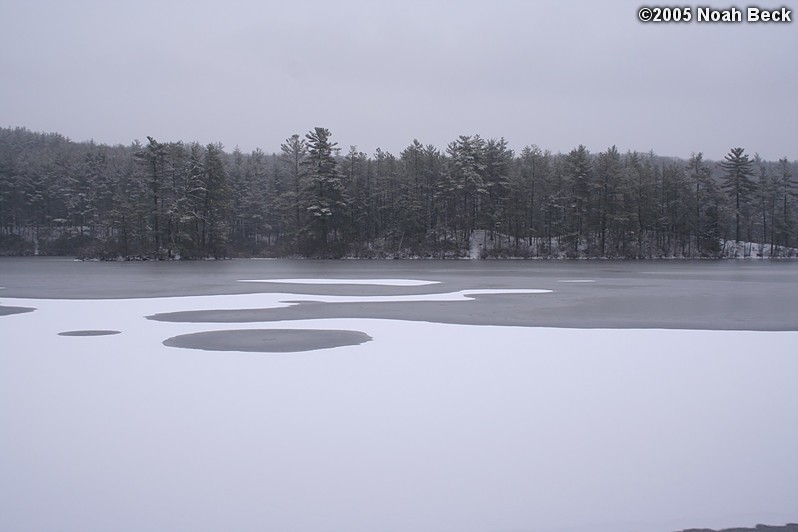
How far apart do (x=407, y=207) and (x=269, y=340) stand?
7137 cm

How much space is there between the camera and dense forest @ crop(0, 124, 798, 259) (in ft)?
254

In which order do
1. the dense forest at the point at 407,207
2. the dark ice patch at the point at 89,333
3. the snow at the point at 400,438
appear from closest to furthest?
the snow at the point at 400,438
the dark ice patch at the point at 89,333
the dense forest at the point at 407,207

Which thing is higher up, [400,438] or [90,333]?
[90,333]

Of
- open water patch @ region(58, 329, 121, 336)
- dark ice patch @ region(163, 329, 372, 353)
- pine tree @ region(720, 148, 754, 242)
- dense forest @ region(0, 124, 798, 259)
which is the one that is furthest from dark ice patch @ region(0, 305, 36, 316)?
pine tree @ region(720, 148, 754, 242)

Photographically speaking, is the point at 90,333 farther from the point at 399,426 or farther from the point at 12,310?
the point at 399,426

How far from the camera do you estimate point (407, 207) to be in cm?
8575

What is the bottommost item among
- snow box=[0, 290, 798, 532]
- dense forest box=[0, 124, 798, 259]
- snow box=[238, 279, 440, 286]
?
snow box=[0, 290, 798, 532]

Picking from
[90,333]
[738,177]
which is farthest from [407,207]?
[90,333]

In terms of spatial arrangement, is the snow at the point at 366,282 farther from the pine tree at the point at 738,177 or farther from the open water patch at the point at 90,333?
the pine tree at the point at 738,177

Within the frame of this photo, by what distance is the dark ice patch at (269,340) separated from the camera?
14062 mm

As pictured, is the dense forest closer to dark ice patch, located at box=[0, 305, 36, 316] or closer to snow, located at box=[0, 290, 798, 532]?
dark ice patch, located at box=[0, 305, 36, 316]

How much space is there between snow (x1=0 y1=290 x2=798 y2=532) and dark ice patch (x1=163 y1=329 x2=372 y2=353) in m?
0.78

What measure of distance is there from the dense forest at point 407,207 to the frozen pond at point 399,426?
62422 mm

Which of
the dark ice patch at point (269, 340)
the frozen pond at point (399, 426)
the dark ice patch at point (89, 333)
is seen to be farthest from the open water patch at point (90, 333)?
the dark ice patch at point (269, 340)
